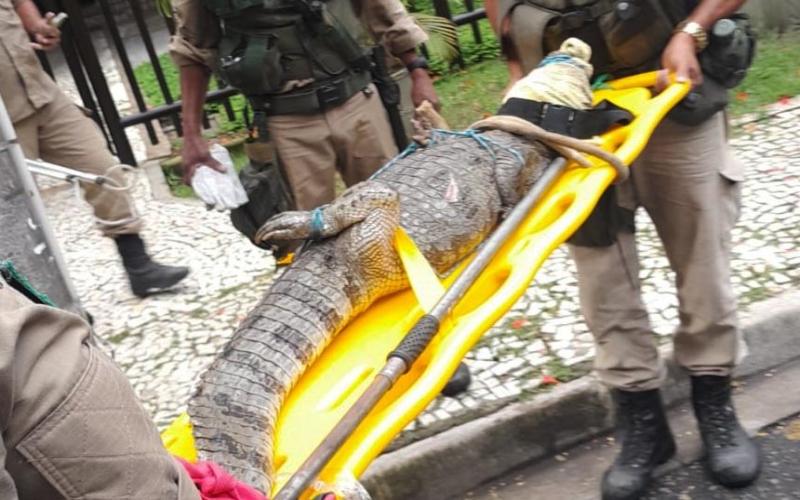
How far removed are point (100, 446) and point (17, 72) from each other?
11.3 feet

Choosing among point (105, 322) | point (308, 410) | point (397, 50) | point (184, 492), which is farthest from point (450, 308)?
point (105, 322)

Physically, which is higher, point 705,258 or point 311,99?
point 311,99

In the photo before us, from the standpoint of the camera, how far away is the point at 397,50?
345cm

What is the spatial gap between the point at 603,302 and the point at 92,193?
2.75 metres

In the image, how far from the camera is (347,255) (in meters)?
2.29

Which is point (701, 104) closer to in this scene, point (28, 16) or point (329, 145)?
point (329, 145)

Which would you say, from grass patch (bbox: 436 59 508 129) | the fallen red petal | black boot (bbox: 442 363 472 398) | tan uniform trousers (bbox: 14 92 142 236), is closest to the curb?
the fallen red petal

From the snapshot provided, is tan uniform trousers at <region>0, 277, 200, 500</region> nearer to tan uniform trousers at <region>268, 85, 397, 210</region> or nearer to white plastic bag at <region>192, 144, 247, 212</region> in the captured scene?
white plastic bag at <region>192, 144, 247, 212</region>

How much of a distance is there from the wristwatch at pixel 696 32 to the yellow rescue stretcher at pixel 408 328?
0.15 m

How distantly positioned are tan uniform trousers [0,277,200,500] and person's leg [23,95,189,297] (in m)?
3.18

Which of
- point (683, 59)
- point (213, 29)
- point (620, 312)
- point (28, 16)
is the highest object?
point (28, 16)

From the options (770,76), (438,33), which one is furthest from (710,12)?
(438,33)

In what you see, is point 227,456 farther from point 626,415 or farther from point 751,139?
point 751,139

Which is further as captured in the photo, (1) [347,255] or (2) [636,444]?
(2) [636,444]
